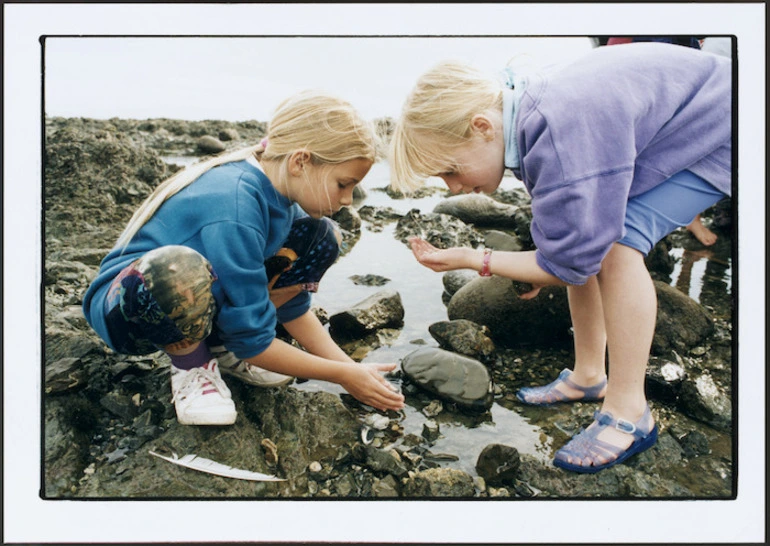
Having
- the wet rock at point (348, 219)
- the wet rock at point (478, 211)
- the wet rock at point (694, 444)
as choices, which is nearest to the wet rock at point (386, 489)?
the wet rock at point (694, 444)

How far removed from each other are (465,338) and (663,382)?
2.16 ft

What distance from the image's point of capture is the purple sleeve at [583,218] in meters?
1.66

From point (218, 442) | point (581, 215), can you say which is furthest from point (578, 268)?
point (218, 442)

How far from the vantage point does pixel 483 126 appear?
1.80 meters

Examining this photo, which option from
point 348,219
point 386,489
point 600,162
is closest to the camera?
point 600,162

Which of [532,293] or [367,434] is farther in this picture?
[532,293]

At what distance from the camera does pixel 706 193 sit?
6.08ft

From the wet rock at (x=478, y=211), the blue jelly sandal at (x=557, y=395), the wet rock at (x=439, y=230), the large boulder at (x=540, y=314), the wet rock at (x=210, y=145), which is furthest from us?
the wet rock at (x=478, y=211)

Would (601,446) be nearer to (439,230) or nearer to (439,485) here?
(439,485)

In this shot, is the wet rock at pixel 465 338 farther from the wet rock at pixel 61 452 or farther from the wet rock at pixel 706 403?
the wet rock at pixel 61 452

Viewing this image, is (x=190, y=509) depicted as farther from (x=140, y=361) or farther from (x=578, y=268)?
(x=578, y=268)

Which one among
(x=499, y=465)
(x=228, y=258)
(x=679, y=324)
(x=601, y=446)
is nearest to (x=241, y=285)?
(x=228, y=258)

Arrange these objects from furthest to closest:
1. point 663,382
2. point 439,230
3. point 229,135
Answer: point 439,230
point 229,135
point 663,382

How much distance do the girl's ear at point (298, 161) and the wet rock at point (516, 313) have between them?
897 millimetres
